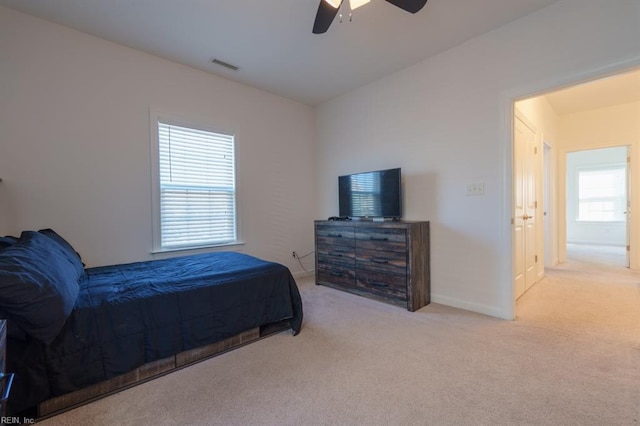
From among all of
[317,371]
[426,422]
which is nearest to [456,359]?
[426,422]

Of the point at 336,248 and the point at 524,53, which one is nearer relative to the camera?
the point at 524,53

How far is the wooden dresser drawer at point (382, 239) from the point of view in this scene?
9.66 ft

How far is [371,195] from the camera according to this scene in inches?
138

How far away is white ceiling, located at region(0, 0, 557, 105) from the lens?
232cm

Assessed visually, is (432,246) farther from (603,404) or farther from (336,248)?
(603,404)

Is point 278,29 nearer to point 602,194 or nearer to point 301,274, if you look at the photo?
point 301,274

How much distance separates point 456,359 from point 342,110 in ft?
11.4

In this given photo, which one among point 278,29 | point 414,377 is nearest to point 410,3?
point 278,29

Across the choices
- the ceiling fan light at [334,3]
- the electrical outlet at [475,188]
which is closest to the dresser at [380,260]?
the electrical outlet at [475,188]

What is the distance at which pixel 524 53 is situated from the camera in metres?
2.51

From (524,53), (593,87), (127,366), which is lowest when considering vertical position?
(127,366)

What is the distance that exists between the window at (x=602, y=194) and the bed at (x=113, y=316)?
9.48 meters

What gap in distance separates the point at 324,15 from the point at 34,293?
7.67ft

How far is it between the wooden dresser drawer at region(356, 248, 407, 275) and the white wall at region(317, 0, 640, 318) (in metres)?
0.49
